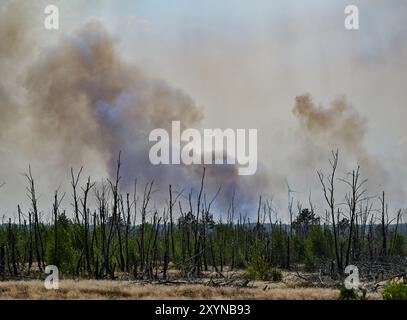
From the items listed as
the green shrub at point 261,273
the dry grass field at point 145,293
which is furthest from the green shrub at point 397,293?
the green shrub at point 261,273

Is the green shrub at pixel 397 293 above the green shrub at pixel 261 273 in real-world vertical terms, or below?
above

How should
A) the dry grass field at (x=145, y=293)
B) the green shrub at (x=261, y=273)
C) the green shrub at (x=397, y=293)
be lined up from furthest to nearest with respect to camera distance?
1. the green shrub at (x=261, y=273)
2. the dry grass field at (x=145, y=293)
3. the green shrub at (x=397, y=293)

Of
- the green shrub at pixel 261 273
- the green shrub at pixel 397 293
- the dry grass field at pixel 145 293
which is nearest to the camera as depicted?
the green shrub at pixel 397 293

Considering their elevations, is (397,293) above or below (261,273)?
above

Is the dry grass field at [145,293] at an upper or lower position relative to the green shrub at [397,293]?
lower

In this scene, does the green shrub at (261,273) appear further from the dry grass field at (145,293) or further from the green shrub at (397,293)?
the green shrub at (397,293)

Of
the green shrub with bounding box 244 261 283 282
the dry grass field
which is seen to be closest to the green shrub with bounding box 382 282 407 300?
the dry grass field

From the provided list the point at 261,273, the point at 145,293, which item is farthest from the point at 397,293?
the point at 261,273

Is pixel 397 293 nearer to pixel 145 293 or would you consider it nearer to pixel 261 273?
pixel 145 293

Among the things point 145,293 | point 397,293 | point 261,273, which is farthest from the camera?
point 261,273

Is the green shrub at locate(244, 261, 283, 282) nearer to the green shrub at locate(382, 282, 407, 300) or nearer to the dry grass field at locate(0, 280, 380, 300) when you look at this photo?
the dry grass field at locate(0, 280, 380, 300)

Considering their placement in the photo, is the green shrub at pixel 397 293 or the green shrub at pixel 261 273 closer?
the green shrub at pixel 397 293

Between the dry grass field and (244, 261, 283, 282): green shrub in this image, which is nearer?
the dry grass field
